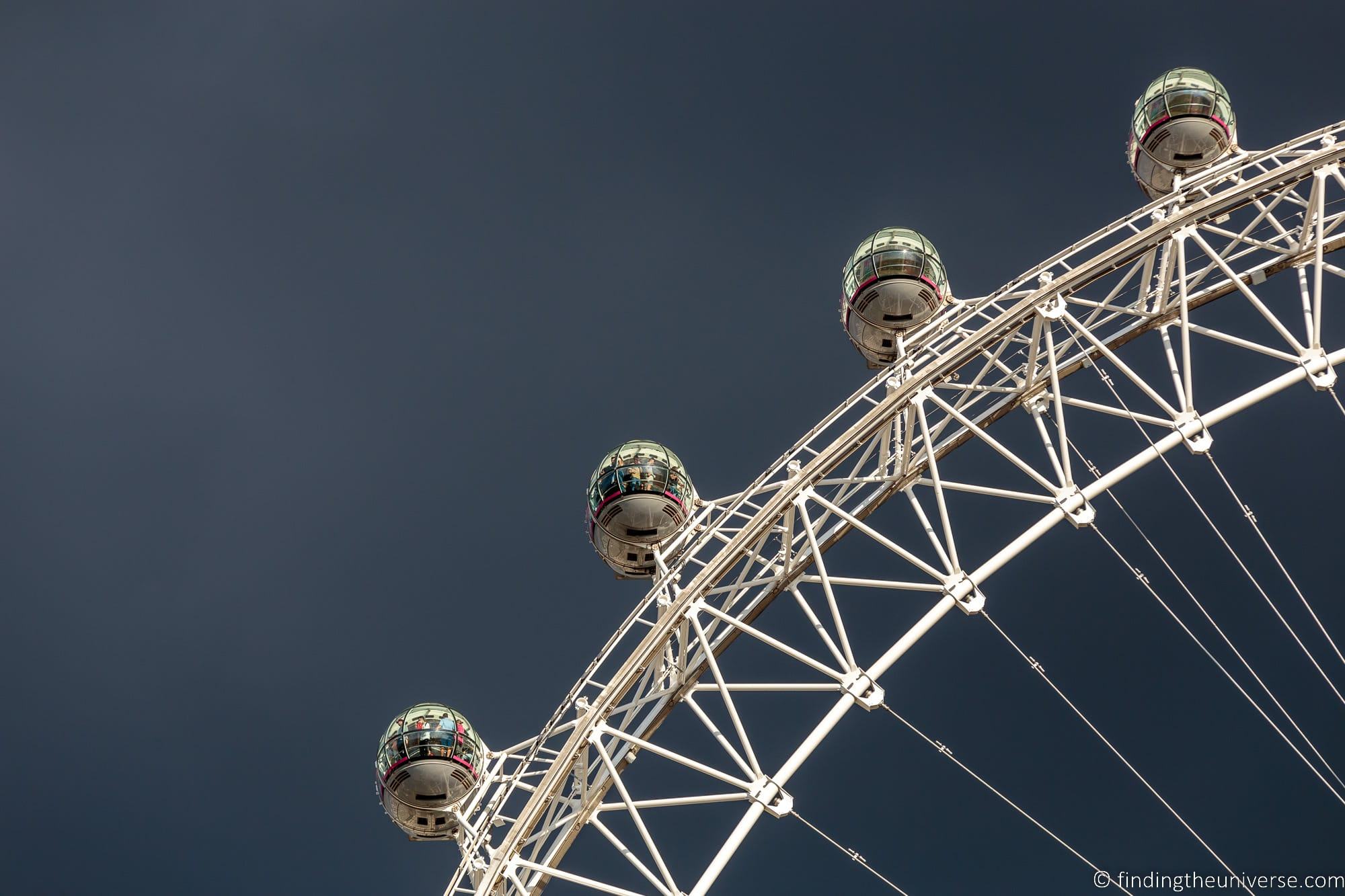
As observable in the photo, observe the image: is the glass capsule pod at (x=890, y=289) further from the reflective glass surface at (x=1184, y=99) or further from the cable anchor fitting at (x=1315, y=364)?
the cable anchor fitting at (x=1315, y=364)

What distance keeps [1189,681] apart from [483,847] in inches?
916

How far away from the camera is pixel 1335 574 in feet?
133

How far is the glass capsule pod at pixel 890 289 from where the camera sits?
2158 cm

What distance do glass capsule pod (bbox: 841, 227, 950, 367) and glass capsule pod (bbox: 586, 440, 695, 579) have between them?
10.3 ft

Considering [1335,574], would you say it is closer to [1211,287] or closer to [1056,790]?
[1056,790]

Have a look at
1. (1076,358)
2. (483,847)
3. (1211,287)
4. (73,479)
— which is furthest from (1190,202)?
(73,479)

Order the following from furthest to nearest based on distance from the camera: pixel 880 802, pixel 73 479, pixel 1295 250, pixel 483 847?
pixel 73 479, pixel 880 802, pixel 483 847, pixel 1295 250

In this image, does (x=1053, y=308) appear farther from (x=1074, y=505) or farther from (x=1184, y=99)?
(x=1184, y=99)

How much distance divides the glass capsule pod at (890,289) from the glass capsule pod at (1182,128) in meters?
3.80

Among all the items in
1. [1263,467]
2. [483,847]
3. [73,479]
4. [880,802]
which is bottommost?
[483,847]

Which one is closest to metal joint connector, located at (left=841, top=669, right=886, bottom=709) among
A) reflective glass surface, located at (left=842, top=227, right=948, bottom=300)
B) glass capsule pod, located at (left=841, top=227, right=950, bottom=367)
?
glass capsule pod, located at (left=841, top=227, right=950, bottom=367)

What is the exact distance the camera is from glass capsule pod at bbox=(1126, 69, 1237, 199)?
2281cm

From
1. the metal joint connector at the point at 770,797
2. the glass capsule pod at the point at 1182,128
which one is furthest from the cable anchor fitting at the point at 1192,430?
the metal joint connector at the point at 770,797

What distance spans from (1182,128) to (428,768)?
541 inches
